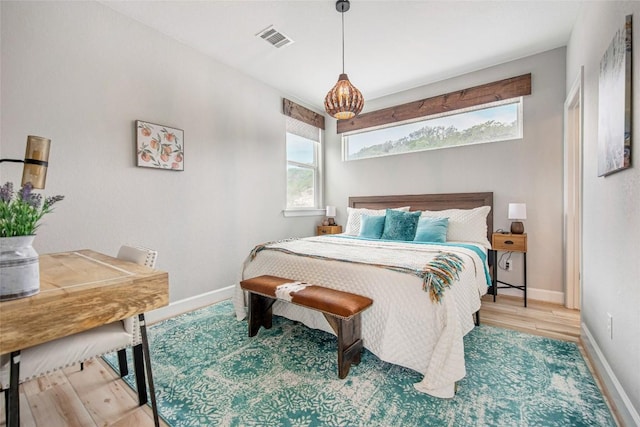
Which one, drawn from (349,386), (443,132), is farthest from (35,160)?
(443,132)

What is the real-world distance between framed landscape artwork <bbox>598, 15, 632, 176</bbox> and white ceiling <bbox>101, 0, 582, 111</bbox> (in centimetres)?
116

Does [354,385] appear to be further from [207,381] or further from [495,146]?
[495,146]

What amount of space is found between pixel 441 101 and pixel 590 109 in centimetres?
182

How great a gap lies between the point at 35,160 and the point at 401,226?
292cm

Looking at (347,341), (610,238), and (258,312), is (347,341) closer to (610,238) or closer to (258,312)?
(258,312)

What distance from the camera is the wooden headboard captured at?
11.1 feet

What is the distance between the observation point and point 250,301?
2258mm

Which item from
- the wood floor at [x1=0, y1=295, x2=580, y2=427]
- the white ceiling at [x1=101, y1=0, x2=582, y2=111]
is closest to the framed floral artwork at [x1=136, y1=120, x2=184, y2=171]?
the white ceiling at [x1=101, y1=0, x2=582, y2=111]

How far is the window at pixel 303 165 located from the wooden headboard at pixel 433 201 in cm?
81

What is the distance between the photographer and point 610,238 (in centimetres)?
167

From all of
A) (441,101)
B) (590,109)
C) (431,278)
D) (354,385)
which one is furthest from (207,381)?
(441,101)

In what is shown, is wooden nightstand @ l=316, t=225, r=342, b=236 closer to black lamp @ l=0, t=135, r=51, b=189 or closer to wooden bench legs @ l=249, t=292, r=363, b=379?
wooden bench legs @ l=249, t=292, r=363, b=379

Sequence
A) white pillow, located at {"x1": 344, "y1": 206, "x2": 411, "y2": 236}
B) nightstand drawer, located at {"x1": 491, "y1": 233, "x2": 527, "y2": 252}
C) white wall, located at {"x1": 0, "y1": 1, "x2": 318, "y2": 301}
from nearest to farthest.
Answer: white wall, located at {"x1": 0, "y1": 1, "x2": 318, "y2": 301} → nightstand drawer, located at {"x1": 491, "y1": 233, "x2": 527, "y2": 252} → white pillow, located at {"x1": 344, "y1": 206, "x2": 411, "y2": 236}

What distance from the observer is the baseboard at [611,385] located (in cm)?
131
